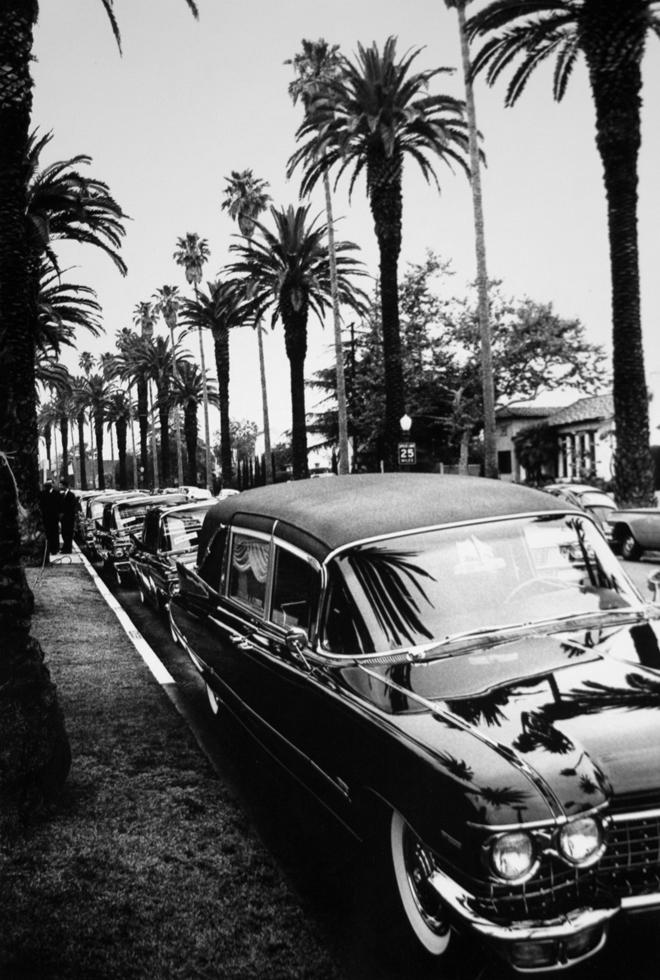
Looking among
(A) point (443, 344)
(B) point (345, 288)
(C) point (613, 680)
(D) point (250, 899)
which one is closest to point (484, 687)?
(C) point (613, 680)

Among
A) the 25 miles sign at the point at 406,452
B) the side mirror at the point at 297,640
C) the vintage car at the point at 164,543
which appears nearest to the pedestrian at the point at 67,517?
the vintage car at the point at 164,543

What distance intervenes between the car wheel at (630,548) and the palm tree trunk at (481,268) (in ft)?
27.6

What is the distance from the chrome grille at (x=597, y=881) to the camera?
2.81 meters

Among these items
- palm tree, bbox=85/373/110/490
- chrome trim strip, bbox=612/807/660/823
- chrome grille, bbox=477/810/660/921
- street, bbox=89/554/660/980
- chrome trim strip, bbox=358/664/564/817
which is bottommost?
street, bbox=89/554/660/980

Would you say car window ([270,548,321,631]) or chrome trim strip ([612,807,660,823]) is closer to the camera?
chrome trim strip ([612,807,660,823])

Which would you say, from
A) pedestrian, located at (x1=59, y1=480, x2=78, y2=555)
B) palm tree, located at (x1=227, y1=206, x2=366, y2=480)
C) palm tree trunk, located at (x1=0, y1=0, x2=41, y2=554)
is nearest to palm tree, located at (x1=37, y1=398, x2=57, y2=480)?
palm tree, located at (x1=227, y1=206, x2=366, y2=480)

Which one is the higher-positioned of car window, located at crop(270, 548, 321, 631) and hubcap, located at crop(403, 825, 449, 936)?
car window, located at crop(270, 548, 321, 631)

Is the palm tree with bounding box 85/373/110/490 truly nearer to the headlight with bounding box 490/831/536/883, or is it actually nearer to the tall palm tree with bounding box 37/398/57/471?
the tall palm tree with bounding box 37/398/57/471

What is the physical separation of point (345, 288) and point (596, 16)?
68.2ft

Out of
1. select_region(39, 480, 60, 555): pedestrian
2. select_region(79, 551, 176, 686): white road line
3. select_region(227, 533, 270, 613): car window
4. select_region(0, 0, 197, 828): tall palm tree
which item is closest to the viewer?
select_region(0, 0, 197, 828): tall palm tree

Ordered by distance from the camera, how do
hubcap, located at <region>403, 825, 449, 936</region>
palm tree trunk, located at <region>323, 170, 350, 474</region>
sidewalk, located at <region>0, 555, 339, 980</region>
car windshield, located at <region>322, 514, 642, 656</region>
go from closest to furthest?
hubcap, located at <region>403, 825, 449, 936</region>, sidewalk, located at <region>0, 555, 339, 980</region>, car windshield, located at <region>322, 514, 642, 656</region>, palm tree trunk, located at <region>323, 170, 350, 474</region>

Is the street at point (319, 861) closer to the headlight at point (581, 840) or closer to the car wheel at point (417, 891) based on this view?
the car wheel at point (417, 891)

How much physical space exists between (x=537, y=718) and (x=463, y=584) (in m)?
1.09

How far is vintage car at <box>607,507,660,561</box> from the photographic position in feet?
60.1
